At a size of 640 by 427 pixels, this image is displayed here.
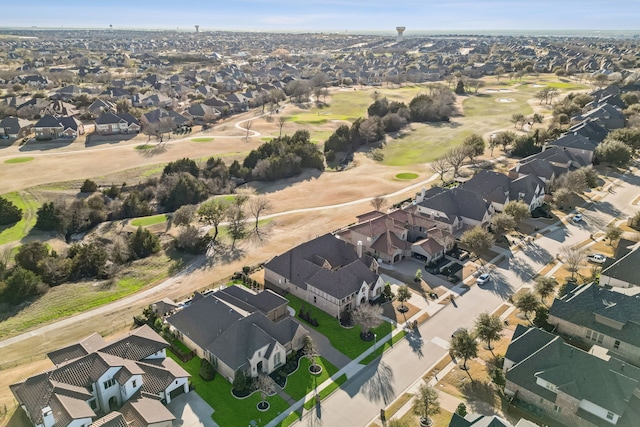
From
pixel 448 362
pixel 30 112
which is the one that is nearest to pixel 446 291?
pixel 448 362

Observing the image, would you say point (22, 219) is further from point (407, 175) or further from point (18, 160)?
point (407, 175)

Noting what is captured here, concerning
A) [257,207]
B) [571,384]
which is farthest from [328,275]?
[257,207]

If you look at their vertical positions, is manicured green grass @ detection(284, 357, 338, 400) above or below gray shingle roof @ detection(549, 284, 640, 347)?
below

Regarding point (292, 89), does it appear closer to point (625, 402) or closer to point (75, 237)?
point (75, 237)

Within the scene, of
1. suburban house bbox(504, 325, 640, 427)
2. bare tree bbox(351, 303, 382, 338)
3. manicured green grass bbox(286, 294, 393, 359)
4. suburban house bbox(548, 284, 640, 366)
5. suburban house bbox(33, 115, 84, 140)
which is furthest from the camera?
suburban house bbox(33, 115, 84, 140)

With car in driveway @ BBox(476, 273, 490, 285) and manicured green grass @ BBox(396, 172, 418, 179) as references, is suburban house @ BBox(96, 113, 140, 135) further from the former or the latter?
car in driveway @ BBox(476, 273, 490, 285)

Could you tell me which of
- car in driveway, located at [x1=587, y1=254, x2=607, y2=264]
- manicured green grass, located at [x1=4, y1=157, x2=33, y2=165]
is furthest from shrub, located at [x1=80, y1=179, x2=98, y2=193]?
car in driveway, located at [x1=587, y1=254, x2=607, y2=264]

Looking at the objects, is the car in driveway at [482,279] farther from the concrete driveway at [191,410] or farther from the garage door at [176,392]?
the garage door at [176,392]
